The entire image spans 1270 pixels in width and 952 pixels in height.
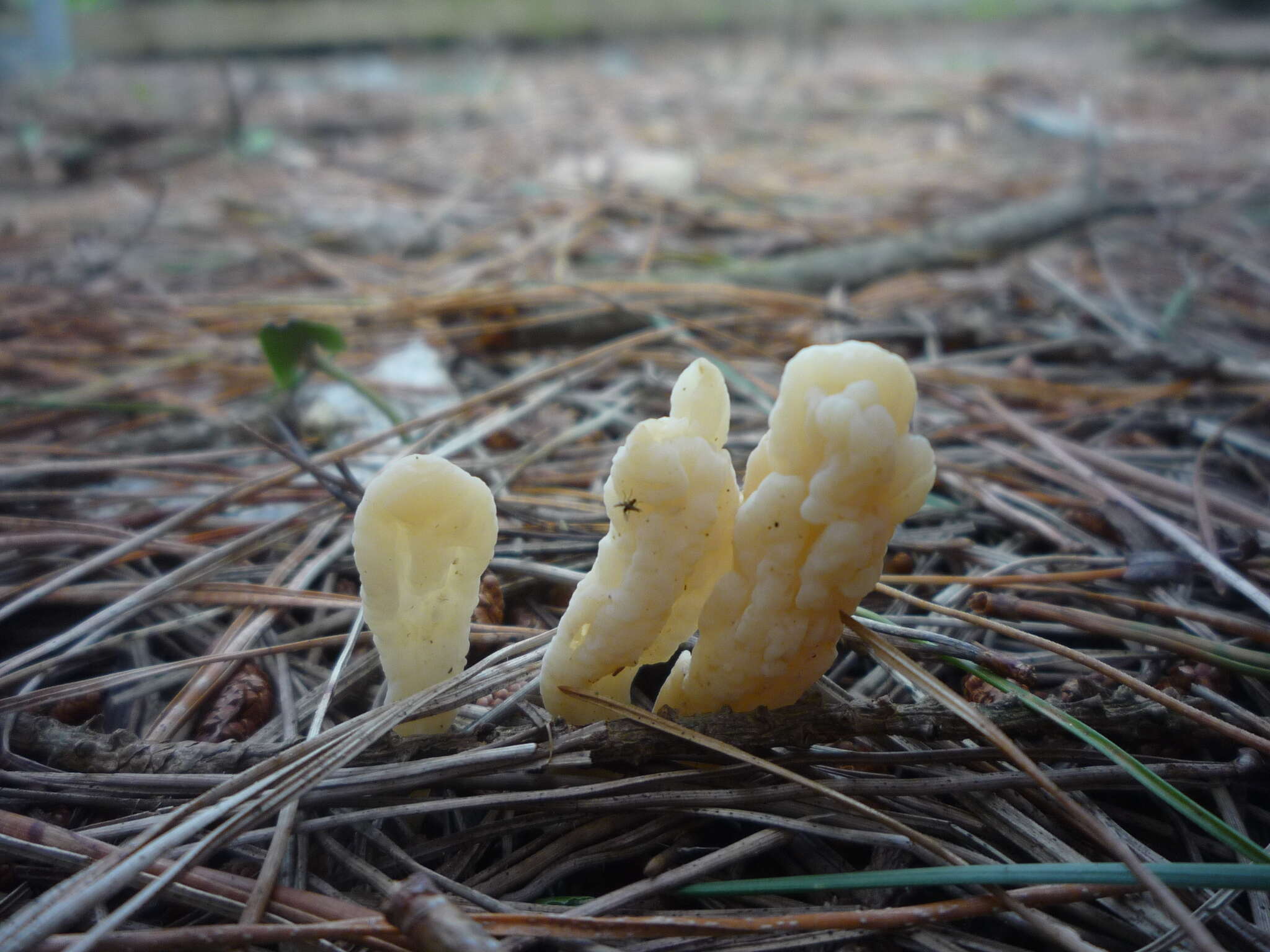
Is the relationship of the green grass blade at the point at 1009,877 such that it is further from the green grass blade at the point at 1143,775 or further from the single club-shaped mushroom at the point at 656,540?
the single club-shaped mushroom at the point at 656,540

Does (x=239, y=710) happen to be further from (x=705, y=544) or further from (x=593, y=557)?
(x=705, y=544)

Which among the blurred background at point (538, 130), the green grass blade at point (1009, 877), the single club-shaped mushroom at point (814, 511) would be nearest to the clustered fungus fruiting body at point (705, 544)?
the single club-shaped mushroom at point (814, 511)

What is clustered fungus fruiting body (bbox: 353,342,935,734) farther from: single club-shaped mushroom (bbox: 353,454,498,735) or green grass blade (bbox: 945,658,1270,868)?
green grass blade (bbox: 945,658,1270,868)

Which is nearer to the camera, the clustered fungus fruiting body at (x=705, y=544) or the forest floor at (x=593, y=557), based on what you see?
the clustered fungus fruiting body at (x=705, y=544)

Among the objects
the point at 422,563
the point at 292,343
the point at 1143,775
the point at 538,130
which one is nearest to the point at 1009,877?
the point at 1143,775

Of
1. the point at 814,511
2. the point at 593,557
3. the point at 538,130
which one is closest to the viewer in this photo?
the point at 814,511

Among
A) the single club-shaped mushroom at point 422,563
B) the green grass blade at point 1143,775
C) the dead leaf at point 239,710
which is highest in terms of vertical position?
the single club-shaped mushroom at point 422,563

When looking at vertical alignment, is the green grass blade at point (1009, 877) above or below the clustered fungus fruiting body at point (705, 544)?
below

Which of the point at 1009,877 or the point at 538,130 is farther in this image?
the point at 538,130
